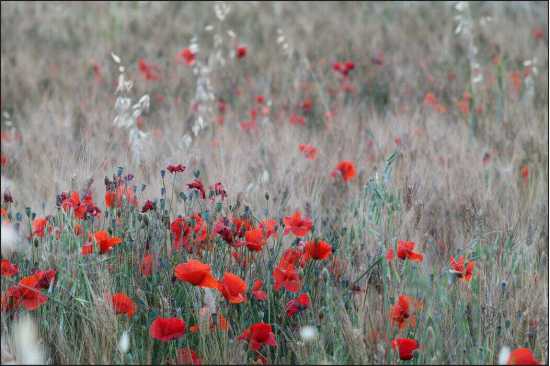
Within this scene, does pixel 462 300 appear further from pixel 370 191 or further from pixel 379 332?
pixel 370 191

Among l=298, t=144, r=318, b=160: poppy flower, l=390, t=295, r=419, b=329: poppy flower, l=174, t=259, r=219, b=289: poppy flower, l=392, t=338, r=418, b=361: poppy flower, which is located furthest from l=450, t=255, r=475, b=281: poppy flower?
l=298, t=144, r=318, b=160: poppy flower

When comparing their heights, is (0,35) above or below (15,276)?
above

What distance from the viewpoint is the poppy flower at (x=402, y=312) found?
4.50 feet

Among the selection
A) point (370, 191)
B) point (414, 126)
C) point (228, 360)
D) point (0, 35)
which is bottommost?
point (228, 360)

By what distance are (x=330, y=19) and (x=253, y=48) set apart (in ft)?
4.62

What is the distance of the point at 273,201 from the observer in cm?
220

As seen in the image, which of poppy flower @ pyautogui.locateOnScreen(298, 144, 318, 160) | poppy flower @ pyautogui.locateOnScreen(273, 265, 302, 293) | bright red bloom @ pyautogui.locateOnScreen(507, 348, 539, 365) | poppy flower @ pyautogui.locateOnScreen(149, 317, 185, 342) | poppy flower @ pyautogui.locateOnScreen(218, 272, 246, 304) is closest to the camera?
bright red bloom @ pyautogui.locateOnScreen(507, 348, 539, 365)

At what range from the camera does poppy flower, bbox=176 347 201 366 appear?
1283 millimetres

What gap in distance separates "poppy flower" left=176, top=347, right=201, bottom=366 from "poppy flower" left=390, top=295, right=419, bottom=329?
1.33 ft

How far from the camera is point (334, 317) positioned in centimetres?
146

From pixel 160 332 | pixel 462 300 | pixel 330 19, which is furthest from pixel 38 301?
pixel 330 19

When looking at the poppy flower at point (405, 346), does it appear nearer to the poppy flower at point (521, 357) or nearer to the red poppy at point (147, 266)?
the poppy flower at point (521, 357)

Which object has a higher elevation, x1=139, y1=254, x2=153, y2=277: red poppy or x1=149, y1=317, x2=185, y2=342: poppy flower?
x1=139, y1=254, x2=153, y2=277: red poppy

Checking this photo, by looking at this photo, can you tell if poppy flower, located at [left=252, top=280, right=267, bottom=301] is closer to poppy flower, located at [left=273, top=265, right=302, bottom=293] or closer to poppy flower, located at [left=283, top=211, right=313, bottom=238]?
poppy flower, located at [left=273, top=265, right=302, bottom=293]
